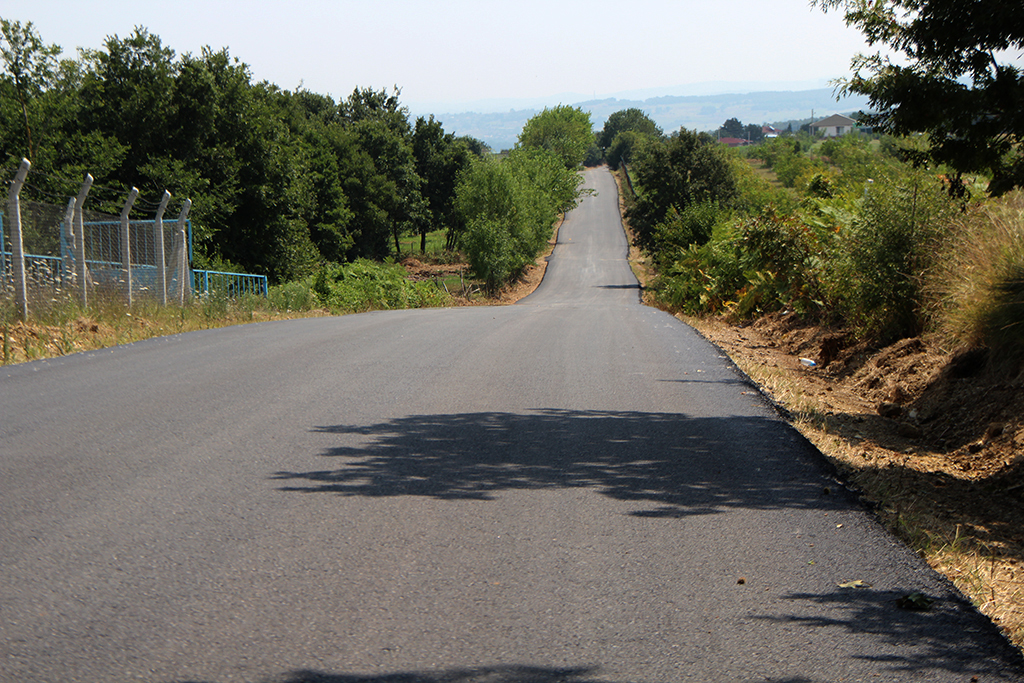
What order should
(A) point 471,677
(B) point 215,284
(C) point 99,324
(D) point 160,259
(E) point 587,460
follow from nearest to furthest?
(A) point 471,677
(E) point 587,460
(C) point 99,324
(D) point 160,259
(B) point 215,284

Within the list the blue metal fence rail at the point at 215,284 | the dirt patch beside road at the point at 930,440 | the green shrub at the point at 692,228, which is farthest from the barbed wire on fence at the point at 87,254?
the green shrub at the point at 692,228

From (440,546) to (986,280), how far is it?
264 inches

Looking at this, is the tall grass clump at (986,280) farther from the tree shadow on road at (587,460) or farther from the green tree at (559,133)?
the green tree at (559,133)

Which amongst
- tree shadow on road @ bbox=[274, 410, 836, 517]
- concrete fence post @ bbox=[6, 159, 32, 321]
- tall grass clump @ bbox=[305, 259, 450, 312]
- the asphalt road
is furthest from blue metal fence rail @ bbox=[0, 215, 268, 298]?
tall grass clump @ bbox=[305, 259, 450, 312]

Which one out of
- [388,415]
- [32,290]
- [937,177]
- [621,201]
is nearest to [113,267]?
[32,290]

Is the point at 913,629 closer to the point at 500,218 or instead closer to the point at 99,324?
the point at 99,324

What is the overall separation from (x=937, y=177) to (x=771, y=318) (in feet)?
21.8

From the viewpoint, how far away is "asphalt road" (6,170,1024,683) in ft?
10.8

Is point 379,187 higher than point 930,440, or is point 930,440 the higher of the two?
point 379,187

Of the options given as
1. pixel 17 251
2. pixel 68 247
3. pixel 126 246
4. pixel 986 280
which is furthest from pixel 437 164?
pixel 986 280

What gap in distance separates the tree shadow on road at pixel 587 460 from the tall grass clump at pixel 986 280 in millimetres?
2476

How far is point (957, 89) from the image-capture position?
20.4 feet

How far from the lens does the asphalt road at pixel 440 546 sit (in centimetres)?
329

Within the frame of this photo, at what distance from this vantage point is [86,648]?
10.9ft
